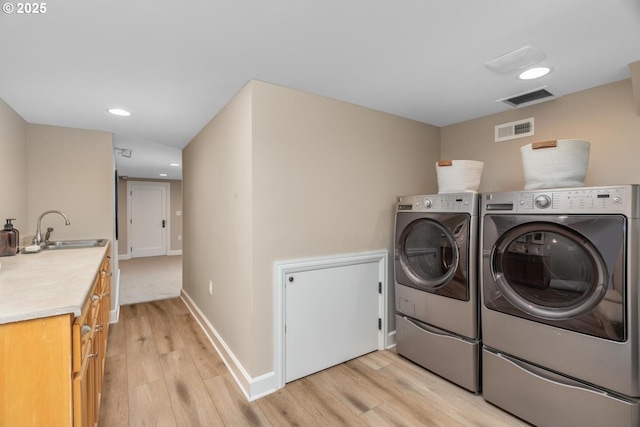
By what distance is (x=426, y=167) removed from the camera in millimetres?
3008

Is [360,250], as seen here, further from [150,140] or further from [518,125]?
[150,140]

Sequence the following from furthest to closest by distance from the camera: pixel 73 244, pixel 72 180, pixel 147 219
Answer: pixel 147 219 → pixel 72 180 → pixel 73 244

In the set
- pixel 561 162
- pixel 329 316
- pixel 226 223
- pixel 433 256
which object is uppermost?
pixel 561 162

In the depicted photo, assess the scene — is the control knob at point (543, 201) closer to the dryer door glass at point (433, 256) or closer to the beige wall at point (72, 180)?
the dryer door glass at point (433, 256)

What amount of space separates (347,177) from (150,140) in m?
2.60

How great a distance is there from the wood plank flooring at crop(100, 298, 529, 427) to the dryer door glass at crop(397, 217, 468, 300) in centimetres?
68

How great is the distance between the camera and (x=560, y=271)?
164cm

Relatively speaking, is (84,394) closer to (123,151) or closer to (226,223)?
(226,223)

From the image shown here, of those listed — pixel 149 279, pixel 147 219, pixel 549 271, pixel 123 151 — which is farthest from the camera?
pixel 147 219

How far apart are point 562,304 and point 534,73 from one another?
54.3 inches

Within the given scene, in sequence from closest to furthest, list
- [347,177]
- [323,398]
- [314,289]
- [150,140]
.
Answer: [323,398] < [314,289] < [347,177] < [150,140]

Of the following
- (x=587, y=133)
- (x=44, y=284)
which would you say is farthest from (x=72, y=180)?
(x=587, y=133)

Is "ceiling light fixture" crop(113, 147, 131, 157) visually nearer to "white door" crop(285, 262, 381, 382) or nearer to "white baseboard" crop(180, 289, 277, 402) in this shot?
"white baseboard" crop(180, 289, 277, 402)

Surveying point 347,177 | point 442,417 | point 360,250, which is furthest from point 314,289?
point 442,417
